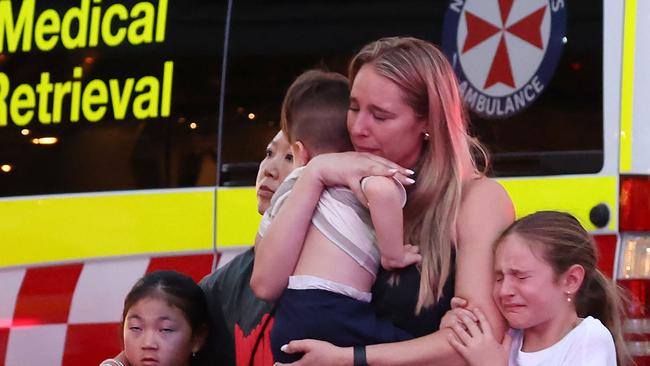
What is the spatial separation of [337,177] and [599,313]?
63cm

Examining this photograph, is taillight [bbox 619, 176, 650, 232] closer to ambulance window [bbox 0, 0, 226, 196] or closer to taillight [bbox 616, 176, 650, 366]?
taillight [bbox 616, 176, 650, 366]

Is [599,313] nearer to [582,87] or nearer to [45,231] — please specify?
[582,87]

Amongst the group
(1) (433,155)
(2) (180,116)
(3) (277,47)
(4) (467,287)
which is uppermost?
(3) (277,47)

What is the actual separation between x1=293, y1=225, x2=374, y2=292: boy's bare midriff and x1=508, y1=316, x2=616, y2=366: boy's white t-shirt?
0.37 metres

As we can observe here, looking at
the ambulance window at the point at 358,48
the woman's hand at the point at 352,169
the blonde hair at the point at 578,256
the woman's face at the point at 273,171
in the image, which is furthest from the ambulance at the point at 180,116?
the woman's hand at the point at 352,169

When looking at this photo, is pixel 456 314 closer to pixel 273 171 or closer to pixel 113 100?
pixel 273 171

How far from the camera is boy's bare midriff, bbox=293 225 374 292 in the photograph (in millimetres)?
2387

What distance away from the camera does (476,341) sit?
7.80ft

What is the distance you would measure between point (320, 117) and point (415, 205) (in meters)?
0.30

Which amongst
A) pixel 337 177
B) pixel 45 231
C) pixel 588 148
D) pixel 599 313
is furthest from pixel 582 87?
pixel 45 231

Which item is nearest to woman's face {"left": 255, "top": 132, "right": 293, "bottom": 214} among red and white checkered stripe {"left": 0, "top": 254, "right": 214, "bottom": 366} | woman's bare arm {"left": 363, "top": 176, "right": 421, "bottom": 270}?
woman's bare arm {"left": 363, "top": 176, "right": 421, "bottom": 270}

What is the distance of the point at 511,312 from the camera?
7.88 ft

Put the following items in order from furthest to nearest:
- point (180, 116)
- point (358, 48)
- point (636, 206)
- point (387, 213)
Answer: point (180, 116) < point (358, 48) < point (636, 206) < point (387, 213)

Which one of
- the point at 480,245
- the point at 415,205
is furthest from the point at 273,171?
the point at 480,245
